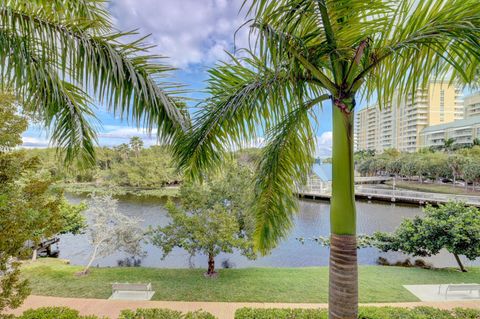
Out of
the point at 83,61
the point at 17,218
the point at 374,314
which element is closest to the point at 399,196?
the point at 374,314

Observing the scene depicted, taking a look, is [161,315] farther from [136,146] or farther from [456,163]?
[136,146]

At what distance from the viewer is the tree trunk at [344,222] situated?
2449mm

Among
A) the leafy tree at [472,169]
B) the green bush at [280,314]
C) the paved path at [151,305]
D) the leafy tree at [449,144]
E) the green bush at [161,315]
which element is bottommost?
the paved path at [151,305]

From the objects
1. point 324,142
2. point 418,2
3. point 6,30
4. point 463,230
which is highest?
point 418,2

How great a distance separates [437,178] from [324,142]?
43.3 m

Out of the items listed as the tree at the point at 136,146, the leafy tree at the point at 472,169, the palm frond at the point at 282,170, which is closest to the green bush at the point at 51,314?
the palm frond at the point at 282,170

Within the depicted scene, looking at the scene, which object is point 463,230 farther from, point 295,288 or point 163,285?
point 163,285

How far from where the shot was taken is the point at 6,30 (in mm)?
2174

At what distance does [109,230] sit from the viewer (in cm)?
1205

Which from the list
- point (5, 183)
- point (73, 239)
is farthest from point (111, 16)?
point (73, 239)

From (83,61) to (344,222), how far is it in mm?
2654

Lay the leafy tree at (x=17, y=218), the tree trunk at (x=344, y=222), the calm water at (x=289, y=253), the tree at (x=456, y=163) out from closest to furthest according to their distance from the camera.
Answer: the tree trunk at (x=344, y=222), the leafy tree at (x=17, y=218), the calm water at (x=289, y=253), the tree at (x=456, y=163)

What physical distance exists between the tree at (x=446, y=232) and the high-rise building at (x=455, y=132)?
31.4 m

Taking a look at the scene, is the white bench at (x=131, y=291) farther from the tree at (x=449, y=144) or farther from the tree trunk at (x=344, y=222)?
the tree at (x=449, y=144)
